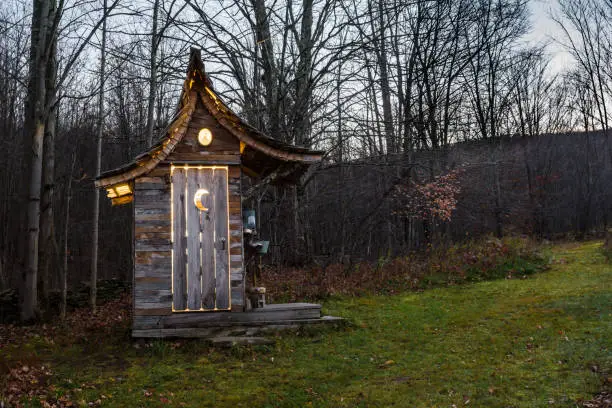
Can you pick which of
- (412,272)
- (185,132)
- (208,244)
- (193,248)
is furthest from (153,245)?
(412,272)

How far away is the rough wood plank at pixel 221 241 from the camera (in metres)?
8.69

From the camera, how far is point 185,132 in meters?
8.70

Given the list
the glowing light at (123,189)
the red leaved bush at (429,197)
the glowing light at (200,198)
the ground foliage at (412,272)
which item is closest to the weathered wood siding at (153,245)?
the glowing light at (200,198)

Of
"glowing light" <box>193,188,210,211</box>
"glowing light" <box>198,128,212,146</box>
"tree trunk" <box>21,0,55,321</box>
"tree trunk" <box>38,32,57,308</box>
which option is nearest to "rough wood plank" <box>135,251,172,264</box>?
"glowing light" <box>193,188,210,211</box>

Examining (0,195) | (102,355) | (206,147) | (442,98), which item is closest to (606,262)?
(442,98)

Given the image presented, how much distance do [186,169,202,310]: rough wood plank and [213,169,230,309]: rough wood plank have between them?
0.99 ft

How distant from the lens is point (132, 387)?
6.54 metres

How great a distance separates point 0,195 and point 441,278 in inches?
700

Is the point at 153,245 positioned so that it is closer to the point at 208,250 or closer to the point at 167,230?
the point at 167,230

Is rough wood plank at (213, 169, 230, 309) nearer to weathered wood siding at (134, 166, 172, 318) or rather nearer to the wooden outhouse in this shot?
the wooden outhouse

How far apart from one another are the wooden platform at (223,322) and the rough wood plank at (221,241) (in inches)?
11.2

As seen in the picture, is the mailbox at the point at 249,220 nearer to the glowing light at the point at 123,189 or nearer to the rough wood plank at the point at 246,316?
the rough wood plank at the point at 246,316

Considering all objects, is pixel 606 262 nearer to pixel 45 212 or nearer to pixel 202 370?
pixel 202 370

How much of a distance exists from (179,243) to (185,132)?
1.87m
